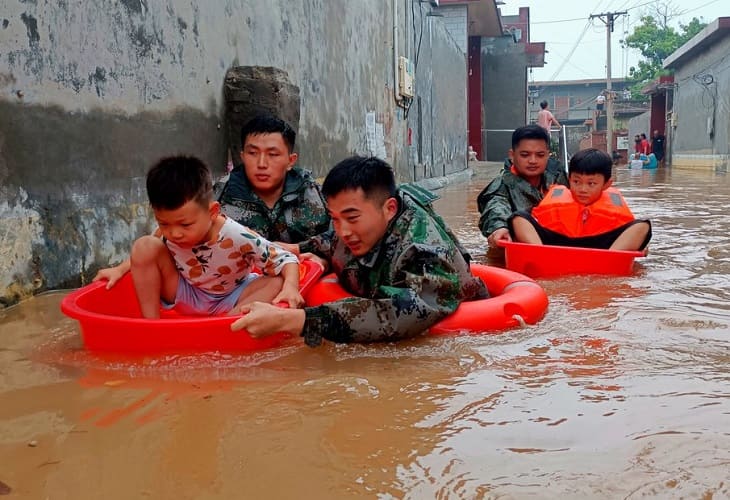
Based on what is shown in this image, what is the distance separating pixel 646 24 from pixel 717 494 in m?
36.4

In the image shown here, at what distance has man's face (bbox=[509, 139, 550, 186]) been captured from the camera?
487 centimetres

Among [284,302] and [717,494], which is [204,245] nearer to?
[284,302]

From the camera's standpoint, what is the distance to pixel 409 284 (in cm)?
248

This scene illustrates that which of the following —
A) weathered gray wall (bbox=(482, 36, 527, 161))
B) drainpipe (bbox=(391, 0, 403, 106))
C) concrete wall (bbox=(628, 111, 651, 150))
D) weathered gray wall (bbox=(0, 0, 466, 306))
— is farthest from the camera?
concrete wall (bbox=(628, 111, 651, 150))

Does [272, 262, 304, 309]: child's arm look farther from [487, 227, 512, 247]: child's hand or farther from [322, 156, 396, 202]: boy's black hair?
[487, 227, 512, 247]: child's hand

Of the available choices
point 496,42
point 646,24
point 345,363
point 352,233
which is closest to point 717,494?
point 345,363

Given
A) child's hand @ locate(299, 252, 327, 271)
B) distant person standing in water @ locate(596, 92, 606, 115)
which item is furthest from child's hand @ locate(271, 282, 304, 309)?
distant person standing in water @ locate(596, 92, 606, 115)

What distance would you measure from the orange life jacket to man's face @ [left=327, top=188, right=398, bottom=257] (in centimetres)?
191

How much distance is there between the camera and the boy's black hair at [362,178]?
8.18ft

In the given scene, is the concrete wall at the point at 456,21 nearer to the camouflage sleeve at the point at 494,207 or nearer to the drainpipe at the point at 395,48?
the drainpipe at the point at 395,48

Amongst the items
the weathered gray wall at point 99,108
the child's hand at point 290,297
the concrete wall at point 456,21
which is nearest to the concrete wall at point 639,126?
the concrete wall at point 456,21

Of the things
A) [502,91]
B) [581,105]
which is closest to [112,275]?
[502,91]

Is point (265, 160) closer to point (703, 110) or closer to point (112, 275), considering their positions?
point (112, 275)

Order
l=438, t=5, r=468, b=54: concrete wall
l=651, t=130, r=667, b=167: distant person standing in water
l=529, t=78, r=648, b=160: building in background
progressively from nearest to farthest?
1. l=438, t=5, r=468, b=54: concrete wall
2. l=651, t=130, r=667, b=167: distant person standing in water
3. l=529, t=78, r=648, b=160: building in background
